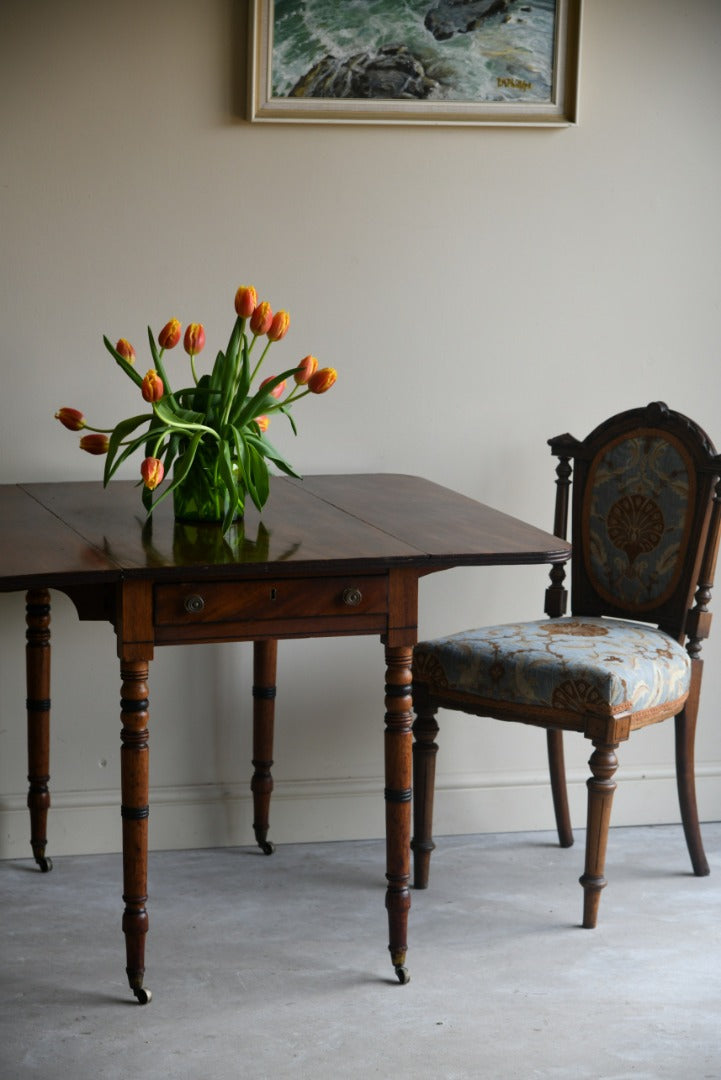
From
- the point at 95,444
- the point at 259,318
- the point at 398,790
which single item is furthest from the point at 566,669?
the point at 95,444

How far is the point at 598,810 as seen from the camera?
2805 millimetres

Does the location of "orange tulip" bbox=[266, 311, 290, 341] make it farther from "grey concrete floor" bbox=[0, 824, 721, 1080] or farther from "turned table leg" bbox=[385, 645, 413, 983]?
"grey concrete floor" bbox=[0, 824, 721, 1080]

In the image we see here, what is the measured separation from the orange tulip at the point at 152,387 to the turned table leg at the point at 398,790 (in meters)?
0.60

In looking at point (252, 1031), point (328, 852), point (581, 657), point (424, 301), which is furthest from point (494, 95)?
point (252, 1031)

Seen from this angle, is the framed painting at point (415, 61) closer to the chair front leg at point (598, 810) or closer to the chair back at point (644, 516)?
the chair back at point (644, 516)

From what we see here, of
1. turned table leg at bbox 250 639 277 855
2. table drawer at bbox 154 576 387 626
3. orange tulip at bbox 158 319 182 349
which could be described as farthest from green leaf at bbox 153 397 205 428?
turned table leg at bbox 250 639 277 855

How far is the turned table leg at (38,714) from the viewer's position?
303 centimetres

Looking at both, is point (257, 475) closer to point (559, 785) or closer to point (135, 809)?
point (135, 809)

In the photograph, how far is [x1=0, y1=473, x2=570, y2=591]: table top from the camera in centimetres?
237

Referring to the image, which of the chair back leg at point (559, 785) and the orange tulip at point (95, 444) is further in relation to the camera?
the chair back leg at point (559, 785)

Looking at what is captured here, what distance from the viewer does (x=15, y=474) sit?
3.13m

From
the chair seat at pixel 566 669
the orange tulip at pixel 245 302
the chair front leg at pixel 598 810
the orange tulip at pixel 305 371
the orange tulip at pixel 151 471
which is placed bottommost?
the chair front leg at pixel 598 810
